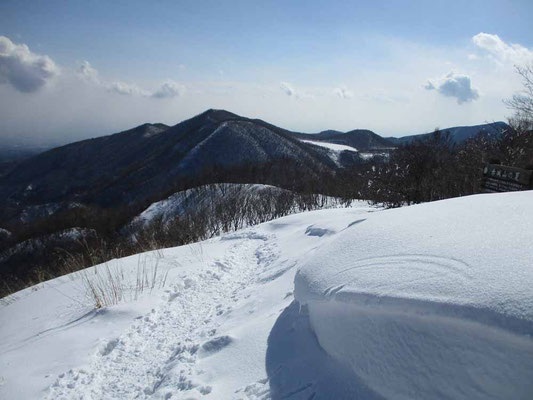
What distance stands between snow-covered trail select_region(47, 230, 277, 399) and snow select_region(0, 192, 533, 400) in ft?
0.06

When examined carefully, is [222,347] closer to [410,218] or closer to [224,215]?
[410,218]

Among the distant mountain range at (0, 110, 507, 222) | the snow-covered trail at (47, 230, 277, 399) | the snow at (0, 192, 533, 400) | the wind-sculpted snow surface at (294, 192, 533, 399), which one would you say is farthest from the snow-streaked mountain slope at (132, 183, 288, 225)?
the wind-sculpted snow surface at (294, 192, 533, 399)

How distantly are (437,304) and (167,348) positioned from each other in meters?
3.28

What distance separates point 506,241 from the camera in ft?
7.75

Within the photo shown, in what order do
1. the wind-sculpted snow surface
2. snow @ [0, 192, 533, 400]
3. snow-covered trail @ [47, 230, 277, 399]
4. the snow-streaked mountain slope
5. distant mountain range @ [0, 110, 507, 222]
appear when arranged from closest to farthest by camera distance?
the wind-sculpted snow surface
snow @ [0, 192, 533, 400]
snow-covered trail @ [47, 230, 277, 399]
the snow-streaked mountain slope
distant mountain range @ [0, 110, 507, 222]

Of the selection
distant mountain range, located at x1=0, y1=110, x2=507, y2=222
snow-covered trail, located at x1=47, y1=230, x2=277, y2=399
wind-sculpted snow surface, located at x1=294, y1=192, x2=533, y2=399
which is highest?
distant mountain range, located at x1=0, y1=110, x2=507, y2=222

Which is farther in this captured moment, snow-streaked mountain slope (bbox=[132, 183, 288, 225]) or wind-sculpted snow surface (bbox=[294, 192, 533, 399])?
snow-streaked mountain slope (bbox=[132, 183, 288, 225])

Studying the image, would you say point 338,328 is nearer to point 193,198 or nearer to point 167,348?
point 167,348

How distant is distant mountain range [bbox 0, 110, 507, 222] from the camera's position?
9338 centimetres

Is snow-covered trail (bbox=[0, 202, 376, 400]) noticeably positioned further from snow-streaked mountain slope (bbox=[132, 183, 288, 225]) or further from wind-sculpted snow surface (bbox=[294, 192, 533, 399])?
snow-streaked mountain slope (bbox=[132, 183, 288, 225])

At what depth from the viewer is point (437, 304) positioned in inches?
79.2

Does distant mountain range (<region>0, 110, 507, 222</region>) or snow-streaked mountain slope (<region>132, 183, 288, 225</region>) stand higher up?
distant mountain range (<region>0, 110, 507, 222</region>)

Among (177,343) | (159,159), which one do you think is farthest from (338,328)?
(159,159)

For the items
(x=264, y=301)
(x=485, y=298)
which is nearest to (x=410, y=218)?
(x=485, y=298)
